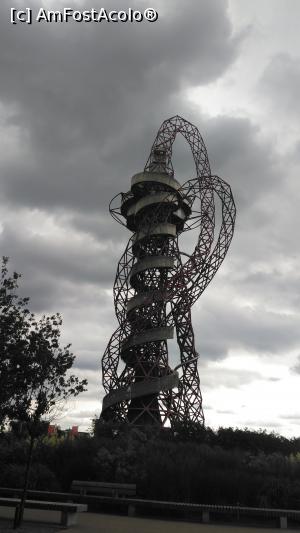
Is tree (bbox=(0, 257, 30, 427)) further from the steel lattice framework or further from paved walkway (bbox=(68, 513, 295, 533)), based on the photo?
the steel lattice framework

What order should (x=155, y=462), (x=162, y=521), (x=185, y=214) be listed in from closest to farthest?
(x=162, y=521) < (x=155, y=462) < (x=185, y=214)

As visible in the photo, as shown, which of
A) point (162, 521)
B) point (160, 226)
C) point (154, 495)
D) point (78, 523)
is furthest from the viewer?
point (160, 226)

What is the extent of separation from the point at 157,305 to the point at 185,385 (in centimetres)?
588

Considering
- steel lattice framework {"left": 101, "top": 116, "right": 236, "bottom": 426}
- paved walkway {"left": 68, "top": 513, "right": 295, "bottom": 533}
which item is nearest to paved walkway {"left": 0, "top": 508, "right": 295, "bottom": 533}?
paved walkway {"left": 68, "top": 513, "right": 295, "bottom": 533}


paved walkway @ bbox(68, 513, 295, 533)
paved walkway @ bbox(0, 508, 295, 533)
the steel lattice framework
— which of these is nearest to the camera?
paved walkway @ bbox(0, 508, 295, 533)

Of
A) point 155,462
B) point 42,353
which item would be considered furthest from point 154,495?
point 42,353

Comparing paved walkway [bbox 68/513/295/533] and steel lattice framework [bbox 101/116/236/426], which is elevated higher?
steel lattice framework [bbox 101/116/236/426]

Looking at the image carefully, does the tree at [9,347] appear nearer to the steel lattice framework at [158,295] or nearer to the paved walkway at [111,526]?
the paved walkway at [111,526]

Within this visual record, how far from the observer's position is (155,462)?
1667 centimetres

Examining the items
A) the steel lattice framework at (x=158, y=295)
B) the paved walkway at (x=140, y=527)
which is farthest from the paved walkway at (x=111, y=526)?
the steel lattice framework at (x=158, y=295)

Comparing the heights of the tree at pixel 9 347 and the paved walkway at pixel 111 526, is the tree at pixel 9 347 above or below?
above

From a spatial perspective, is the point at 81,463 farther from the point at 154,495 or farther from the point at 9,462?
the point at 154,495

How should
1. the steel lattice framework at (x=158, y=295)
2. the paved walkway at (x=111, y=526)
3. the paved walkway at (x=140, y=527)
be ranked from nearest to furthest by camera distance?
the paved walkway at (x=111, y=526) < the paved walkway at (x=140, y=527) < the steel lattice framework at (x=158, y=295)

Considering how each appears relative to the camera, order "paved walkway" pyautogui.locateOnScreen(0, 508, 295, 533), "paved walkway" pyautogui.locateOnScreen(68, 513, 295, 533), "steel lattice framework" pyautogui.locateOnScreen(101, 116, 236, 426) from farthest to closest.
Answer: "steel lattice framework" pyautogui.locateOnScreen(101, 116, 236, 426) < "paved walkway" pyautogui.locateOnScreen(68, 513, 295, 533) < "paved walkway" pyautogui.locateOnScreen(0, 508, 295, 533)
